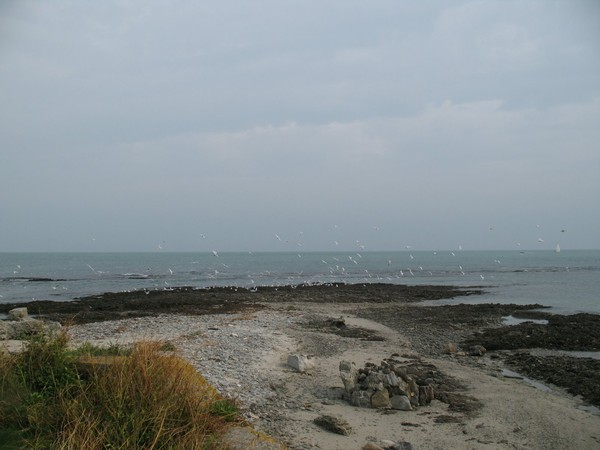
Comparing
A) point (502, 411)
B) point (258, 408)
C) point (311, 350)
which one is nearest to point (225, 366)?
point (258, 408)

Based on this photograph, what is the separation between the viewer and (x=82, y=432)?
160 inches

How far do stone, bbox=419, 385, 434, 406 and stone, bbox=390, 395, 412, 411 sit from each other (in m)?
0.43

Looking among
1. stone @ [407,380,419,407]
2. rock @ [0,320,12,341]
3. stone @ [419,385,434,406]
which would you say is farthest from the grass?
rock @ [0,320,12,341]

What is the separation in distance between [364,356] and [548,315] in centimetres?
1391

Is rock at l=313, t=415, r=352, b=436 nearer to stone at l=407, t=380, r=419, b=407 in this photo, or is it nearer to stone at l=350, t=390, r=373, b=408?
stone at l=350, t=390, r=373, b=408

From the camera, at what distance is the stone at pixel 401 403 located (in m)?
7.77

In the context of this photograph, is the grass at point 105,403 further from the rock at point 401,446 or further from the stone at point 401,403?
the stone at point 401,403

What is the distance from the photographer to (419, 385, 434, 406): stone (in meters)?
8.14

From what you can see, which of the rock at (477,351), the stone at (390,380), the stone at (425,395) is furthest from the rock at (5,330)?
the rock at (477,351)

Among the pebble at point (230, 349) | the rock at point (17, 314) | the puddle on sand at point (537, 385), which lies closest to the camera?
the pebble at point (230, 349)

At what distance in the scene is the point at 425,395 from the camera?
322 inches

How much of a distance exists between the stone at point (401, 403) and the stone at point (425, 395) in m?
0.43

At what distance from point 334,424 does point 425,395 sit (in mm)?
2242

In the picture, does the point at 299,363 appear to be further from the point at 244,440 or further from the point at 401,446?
the point at 244,440
